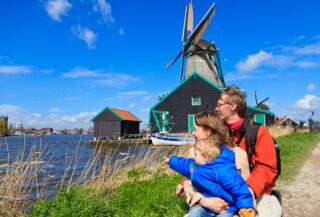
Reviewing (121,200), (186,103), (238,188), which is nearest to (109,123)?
(186,103)

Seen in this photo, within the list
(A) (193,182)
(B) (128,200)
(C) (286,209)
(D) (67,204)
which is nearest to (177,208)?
(B) (128,200)

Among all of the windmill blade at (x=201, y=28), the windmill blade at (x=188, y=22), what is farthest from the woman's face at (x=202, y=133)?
the windmill blade at (x=188, y=22)

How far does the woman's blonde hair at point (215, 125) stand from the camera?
9.16 ft

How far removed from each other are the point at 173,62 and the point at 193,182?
32.3m

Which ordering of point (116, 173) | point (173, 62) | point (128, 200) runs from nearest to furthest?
point (128, 200)
point (116, 173)
point (173, 62)

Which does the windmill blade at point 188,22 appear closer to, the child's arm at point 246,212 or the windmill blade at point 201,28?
the windmill blade at point 201,28

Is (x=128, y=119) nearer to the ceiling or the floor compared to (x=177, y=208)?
nearer to the ceiling

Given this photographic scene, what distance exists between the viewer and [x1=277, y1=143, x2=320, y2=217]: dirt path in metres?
5.05

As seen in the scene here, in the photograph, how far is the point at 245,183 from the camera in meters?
2.54

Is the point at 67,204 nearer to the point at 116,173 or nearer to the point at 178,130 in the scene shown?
the point at 116,173

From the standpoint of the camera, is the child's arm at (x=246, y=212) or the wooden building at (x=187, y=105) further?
the wooden building at (x=187, y=105)

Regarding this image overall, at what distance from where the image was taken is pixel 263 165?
2.72m

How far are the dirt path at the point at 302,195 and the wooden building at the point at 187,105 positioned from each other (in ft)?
65.6

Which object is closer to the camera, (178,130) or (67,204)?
(67,204)
